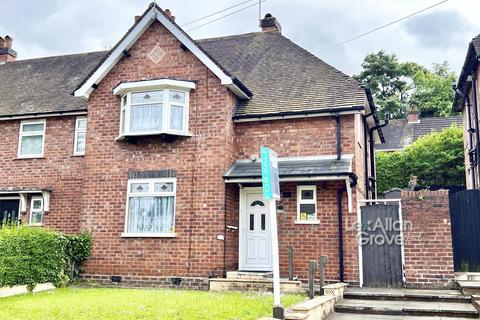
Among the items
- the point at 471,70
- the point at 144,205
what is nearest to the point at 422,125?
the point at 471,70

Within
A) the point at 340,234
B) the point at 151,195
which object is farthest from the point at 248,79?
the point at 340,234

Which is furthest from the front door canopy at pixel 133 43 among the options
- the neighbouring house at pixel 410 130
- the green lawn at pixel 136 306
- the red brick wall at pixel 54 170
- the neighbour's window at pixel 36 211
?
the neighbouring house at pixel 410 130

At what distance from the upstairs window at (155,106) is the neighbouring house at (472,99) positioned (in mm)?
9388

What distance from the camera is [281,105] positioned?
15492 millimetres

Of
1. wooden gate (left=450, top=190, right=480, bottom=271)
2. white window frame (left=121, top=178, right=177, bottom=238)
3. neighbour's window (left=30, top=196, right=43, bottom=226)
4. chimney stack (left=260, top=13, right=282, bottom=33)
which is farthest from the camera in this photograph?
chimney stack (left=260, top=13, right=282, bottom=33)

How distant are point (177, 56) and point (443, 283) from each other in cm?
1021

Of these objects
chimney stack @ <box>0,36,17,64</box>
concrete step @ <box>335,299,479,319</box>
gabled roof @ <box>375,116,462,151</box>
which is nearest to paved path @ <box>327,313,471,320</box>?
concrete step @ <box>335,299,479,319</box>

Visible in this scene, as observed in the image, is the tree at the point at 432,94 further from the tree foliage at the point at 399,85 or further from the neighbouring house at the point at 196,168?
the neighbouring house at the point at 196,168

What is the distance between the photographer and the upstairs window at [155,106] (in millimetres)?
14945

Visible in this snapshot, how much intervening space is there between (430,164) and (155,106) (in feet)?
68.9

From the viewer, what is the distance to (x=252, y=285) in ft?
40.9

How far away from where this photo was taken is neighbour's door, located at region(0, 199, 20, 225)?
17.5 metres

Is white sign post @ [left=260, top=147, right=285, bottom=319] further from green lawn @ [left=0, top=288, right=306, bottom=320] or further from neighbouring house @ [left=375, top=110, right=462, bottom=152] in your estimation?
neighbouring house @ [left=375, top=110, right=462, bottom=152]

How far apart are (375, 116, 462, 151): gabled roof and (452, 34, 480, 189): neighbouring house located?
57.9 feet
